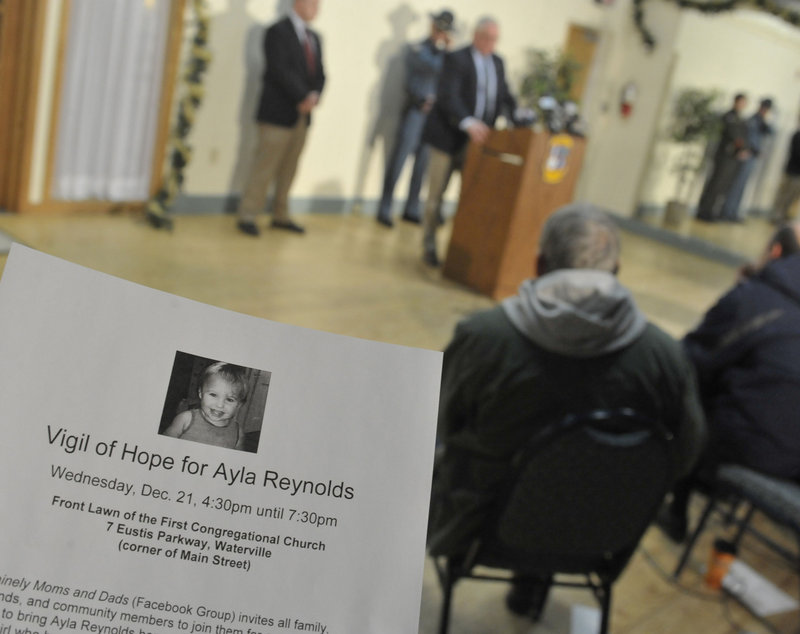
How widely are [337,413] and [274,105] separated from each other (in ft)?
17.3

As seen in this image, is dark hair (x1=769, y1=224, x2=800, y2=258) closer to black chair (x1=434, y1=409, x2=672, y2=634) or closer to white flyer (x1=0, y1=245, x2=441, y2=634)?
black chair (x1=434, y1=409, x2=672, y2=634)

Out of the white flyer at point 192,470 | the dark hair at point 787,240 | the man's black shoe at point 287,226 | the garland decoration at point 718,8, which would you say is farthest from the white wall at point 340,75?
the white flyer at point 192,470

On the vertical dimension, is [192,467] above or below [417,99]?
below

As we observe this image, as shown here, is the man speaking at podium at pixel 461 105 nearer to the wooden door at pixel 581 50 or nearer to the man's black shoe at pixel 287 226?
the man's black shoe at pixel 287 226

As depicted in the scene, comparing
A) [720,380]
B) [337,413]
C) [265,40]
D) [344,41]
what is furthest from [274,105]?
[337,413]

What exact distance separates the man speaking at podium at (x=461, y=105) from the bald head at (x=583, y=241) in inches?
127

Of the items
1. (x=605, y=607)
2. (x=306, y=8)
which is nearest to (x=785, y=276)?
(x=605, y=607)

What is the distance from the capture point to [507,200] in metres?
5.15

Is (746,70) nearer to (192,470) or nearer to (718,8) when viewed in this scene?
(718,8)

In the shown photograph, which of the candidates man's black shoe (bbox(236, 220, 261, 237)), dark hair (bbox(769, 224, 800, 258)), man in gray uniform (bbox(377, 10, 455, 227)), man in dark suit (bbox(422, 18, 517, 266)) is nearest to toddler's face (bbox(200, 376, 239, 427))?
dark hair (bbox(769, 224, 800, 258))

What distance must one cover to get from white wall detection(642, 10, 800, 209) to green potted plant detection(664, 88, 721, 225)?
102mm

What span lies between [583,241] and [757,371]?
2.49ft

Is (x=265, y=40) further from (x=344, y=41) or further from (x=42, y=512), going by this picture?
(x=42, y=512)

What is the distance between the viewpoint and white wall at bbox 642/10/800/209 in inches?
332
